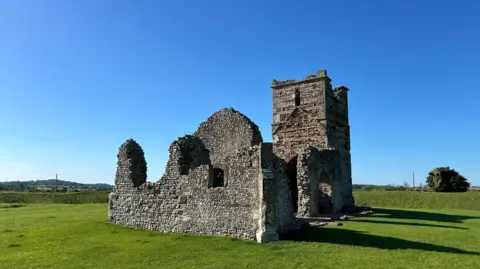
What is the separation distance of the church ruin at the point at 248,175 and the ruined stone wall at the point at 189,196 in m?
0.04

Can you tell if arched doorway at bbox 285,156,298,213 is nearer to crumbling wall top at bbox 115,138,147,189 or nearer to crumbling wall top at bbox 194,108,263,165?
crumbling wall top at bbox 194,108,263,165

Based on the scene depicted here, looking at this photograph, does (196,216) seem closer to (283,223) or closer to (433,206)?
(283,223)

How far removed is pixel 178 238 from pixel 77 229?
16.8 feet

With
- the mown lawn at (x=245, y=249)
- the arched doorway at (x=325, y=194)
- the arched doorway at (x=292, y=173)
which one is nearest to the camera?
the mown lawn at (x=245, y=249)

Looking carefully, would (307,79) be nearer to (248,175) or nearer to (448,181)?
(248,175)

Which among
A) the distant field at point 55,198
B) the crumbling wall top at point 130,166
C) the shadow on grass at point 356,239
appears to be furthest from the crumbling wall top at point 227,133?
the distant field at point 55,198

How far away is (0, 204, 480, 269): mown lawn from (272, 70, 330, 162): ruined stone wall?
36.6 ft

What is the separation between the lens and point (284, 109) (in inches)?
1110

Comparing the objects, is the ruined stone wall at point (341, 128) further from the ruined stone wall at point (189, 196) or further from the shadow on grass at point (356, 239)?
the shadow on grass at point (356, 239)

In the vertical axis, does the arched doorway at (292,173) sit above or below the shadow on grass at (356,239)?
above

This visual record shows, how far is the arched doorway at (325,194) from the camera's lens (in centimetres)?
2364

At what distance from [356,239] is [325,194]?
10.8 metres

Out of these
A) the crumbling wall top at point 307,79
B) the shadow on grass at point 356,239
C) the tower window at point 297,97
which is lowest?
the shadow on grass at point 356,239

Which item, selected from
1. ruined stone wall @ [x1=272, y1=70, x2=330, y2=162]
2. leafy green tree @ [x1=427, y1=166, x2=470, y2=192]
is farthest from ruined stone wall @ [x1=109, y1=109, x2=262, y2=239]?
leafy green tree @ [x1=427, y1=166, x2=470, y2=192]
